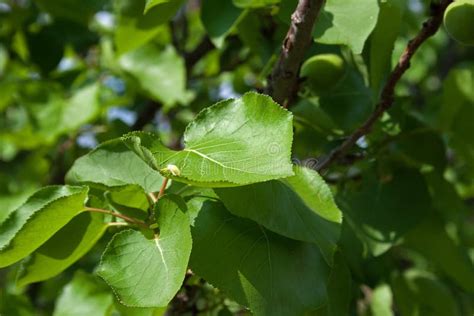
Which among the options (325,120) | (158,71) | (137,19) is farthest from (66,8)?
(325,120)

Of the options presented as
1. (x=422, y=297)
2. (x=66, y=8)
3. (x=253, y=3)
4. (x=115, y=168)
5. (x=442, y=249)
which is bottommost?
(x=422, y=297)

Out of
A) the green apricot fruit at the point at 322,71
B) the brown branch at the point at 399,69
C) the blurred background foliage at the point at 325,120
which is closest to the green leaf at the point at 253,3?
the blurred background foliage at the point at 325,120

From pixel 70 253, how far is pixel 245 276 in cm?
26

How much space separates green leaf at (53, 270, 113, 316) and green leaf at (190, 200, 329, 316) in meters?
0.42

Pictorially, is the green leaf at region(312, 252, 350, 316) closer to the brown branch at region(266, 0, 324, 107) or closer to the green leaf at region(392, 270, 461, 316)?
the brown branch at region(266, 0, 324, 107)

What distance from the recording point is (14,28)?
2.04 m

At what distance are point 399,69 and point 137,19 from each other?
58cm

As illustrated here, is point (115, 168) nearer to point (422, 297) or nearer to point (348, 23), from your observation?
point (348, 23)

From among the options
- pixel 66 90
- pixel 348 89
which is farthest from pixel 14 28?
pixel 348 89

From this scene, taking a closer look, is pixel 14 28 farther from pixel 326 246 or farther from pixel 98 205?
pixel 326 246

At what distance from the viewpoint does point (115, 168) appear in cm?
101

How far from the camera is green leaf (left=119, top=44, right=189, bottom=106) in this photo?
1831mm

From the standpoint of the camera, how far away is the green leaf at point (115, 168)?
100 centimetres

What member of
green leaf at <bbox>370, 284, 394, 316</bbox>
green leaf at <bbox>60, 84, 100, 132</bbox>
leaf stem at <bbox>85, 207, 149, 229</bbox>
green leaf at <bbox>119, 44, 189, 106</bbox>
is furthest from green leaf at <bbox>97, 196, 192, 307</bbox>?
green leaf at <bbox>60, 84, 100, 132</bbox>
